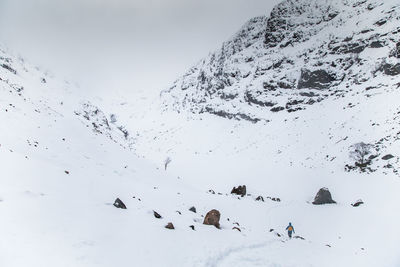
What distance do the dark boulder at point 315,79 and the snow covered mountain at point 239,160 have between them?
1.39ft

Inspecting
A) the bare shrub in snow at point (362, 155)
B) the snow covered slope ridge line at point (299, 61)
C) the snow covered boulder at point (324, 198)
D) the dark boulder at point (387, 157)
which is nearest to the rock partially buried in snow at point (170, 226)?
the snow covered boulder at point (324, 198)

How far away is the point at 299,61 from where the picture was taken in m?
73.4

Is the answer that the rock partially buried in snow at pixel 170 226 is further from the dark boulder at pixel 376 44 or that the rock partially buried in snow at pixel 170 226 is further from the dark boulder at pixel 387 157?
the dark boulder at pixel 376 44

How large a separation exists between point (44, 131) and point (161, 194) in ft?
33.1

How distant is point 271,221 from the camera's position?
19.6 m

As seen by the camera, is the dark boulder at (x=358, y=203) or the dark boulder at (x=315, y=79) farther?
the dark boulder at (x=315, y=79)

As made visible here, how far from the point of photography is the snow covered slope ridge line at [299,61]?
5650 cm

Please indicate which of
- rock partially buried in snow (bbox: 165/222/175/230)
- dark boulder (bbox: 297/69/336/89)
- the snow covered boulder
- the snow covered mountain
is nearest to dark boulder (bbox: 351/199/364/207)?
the snow covered mountain

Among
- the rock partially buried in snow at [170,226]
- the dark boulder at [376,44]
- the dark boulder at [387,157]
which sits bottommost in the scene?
the rock partially buried in snow at [170,226]

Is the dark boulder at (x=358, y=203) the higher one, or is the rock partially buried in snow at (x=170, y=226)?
the rock partially buried in snow at (x=170, y=226)

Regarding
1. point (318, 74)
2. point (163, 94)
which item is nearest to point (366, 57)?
point (318, 74)

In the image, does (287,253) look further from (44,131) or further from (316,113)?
(316,113)

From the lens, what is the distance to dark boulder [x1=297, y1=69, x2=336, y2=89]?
61.5 metres

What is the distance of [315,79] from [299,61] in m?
12.6
